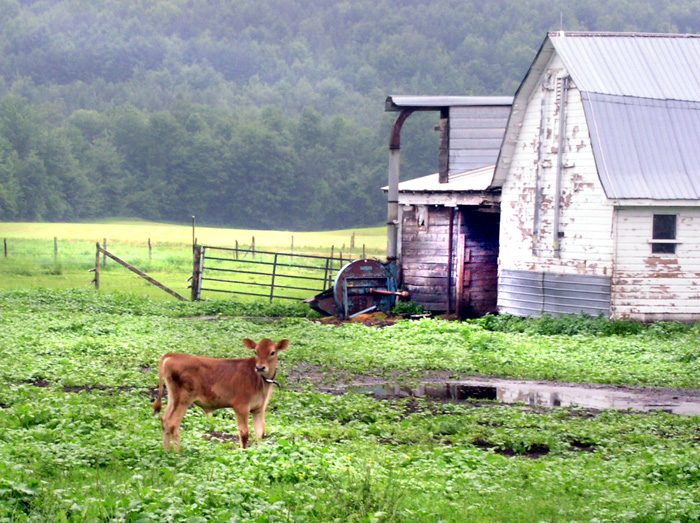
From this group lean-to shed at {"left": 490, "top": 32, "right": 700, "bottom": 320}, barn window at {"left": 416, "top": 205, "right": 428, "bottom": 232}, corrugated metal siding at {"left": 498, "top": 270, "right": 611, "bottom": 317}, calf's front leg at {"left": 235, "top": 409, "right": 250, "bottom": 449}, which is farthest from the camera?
barn window at {"left": 416, "top": 205, "right": 428, "bottom": 232}

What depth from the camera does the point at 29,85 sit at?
496 ft

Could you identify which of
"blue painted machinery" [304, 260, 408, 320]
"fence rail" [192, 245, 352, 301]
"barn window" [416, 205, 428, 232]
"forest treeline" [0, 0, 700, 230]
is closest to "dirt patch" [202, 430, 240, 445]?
"blue painted machinery" [304, 260, 408, 320]

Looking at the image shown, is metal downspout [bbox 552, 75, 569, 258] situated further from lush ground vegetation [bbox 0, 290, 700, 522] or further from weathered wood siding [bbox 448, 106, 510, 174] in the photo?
weathered wood siding [bbox 448, 106, 510, 174]

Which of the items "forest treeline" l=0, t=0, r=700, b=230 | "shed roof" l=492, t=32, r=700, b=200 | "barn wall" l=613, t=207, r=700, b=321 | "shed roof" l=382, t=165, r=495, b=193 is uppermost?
"forest treeline" l=0, t=0, r=700, b=230

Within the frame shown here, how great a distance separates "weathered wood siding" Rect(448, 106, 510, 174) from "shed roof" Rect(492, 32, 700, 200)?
5.29 metres

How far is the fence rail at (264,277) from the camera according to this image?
32.4 meters

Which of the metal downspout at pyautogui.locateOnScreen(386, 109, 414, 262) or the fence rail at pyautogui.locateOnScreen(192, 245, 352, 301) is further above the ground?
the metal downspout at pyautogui.locateOnScreen(386, 109, 414, 262)

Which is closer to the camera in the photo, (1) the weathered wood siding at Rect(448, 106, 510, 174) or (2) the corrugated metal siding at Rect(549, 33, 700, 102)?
(2) the corrugated metal siding at Rect(549, 33, 700, 102)

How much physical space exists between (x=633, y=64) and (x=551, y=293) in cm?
675

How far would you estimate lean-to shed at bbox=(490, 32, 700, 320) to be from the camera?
77.5 ft

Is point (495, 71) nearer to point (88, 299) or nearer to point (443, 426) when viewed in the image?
point (88, 299)

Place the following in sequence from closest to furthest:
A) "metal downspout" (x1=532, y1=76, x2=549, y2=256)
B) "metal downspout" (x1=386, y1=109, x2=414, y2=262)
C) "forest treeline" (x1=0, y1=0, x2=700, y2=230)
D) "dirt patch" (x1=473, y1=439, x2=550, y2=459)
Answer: "dirt patch" (x1=473, y1=439, x2=550, y2=459) → "metal downspout" (x1=532, y1=76, x2=549, y2=256) → "metal downspout" (x1=386, y1=109, x2=414, y2=262) → "forest treeline" (x1=0, y1=0, x2=700, y2=230)

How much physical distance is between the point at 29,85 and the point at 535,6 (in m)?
95.1

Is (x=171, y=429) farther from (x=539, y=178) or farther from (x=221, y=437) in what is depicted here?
(x=539, y=178)
